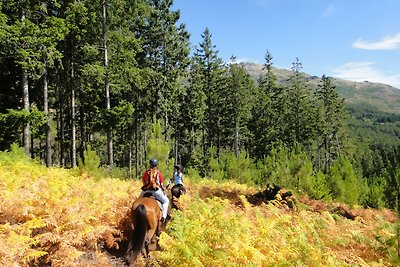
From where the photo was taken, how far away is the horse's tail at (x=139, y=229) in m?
8.03

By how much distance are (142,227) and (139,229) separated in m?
0.08

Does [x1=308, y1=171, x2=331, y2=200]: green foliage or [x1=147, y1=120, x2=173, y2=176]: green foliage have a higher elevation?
[x1=147, y1=120, x2=173, y2=176]: green foliage

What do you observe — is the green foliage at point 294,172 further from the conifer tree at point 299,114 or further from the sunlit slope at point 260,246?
the conifer tree at point 299,114

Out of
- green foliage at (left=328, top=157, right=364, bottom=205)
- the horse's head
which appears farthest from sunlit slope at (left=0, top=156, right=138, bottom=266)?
green foliage at (left=328, top=157, right=364, bottom=205)

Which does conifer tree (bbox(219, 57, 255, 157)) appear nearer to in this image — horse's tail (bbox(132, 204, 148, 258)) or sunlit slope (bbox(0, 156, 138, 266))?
sunlit slope (bbox(0, 156, 138, 266))

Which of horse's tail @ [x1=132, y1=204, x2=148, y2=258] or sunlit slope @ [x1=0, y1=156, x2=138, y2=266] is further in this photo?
horse's tail @ [x1=132, y1=204, x2=148, y2=258]

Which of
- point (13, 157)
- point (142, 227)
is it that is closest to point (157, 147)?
point (13, 157)

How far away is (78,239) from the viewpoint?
7137mm

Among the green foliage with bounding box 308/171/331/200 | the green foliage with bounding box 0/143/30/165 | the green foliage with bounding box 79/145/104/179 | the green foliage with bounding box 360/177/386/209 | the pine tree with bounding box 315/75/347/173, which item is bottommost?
the green foliage with bounding box 360/177/386/209

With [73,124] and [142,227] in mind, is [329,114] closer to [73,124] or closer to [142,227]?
[73,124]

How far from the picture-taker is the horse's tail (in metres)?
8.03

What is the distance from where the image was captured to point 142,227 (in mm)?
8203

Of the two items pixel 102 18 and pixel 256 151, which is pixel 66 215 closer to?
pixel 102 18

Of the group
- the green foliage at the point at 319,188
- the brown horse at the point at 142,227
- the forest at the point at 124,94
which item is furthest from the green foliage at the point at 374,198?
the brown horse at the point at 142,227
